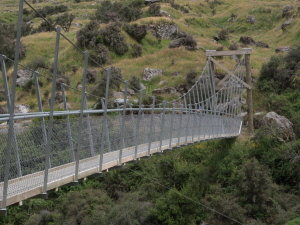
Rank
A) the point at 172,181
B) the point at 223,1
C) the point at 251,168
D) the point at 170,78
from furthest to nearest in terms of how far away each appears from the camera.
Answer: the point at 223,1
the point at 170,78
the point at 172,181
the point at 251,168

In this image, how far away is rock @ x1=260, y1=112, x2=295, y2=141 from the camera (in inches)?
587

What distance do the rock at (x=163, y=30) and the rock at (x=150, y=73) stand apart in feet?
28.4

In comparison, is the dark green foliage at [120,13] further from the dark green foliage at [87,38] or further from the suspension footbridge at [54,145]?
the suspension footbridge at [54,145]

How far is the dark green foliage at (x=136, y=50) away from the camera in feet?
89.4

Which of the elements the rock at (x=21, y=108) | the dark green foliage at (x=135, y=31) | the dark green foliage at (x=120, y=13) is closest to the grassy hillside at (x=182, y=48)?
the rock at (x=21, y=108)

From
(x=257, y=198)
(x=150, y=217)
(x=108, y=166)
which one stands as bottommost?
(x=150, y=217)

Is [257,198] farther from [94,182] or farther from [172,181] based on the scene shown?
[94,182]

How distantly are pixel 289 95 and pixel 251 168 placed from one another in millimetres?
6888

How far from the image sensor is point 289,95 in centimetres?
1819

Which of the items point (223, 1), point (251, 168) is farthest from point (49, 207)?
point (223, 1)

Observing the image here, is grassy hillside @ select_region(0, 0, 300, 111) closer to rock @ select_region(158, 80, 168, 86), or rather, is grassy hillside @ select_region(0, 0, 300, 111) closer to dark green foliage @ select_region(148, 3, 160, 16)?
rock @ select_region(158, 80, 168, 86)

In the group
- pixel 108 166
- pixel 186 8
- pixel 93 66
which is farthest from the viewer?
pixel 186 8

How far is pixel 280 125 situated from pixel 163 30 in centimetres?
1795

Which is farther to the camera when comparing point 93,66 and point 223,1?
point 223,1
